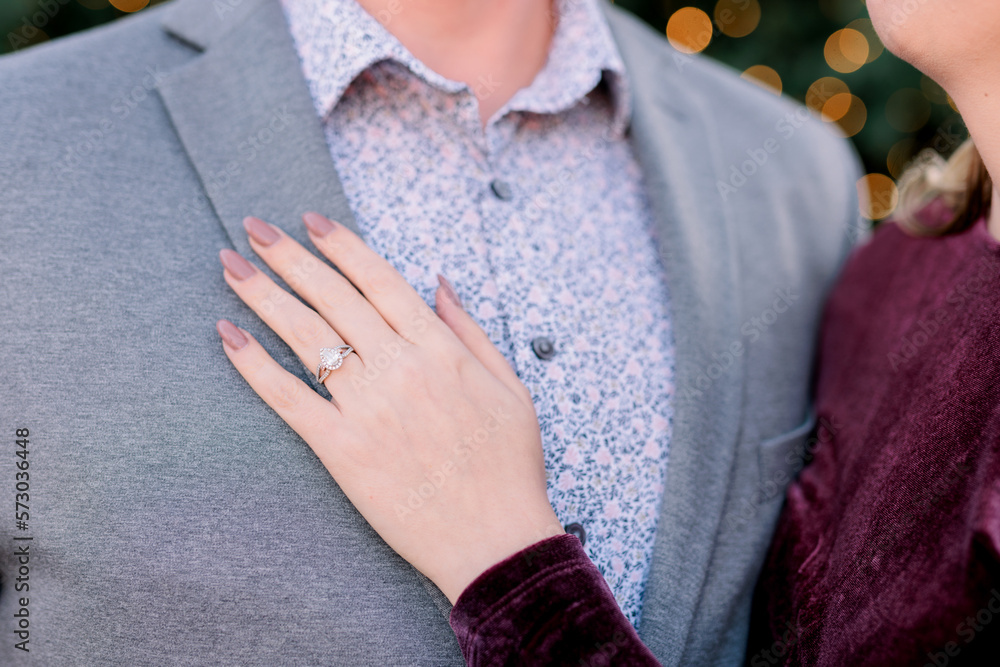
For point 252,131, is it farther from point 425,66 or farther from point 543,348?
point 543,348

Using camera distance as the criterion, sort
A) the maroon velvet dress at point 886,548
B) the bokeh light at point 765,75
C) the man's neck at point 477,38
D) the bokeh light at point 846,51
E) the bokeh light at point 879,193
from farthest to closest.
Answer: the bokeh light at point 879,193 → the bokeh light at point 765,75 → the bokeh light at point 846,51 → the man's neck at point 477,38 → the maroon velvet dress at point 886,548

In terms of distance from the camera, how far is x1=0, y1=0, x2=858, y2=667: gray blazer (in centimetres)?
76

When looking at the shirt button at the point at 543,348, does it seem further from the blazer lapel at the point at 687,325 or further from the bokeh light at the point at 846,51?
the bokeh light at the point at 846,51

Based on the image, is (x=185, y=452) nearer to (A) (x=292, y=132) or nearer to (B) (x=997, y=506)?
(A) (x=292, y=132)

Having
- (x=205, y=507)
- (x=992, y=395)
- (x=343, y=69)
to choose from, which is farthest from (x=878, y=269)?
(x=205, y=507)

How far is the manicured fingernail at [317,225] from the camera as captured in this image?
2.78 feet

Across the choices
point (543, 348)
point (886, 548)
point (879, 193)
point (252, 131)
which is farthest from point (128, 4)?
point (879, 193)

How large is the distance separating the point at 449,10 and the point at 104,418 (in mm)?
711

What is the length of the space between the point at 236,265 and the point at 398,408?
26 centimetres

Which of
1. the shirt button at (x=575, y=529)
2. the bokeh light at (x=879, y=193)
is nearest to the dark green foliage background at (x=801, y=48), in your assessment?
the bokeh light at (x=879, y=193)

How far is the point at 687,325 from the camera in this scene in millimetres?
1037

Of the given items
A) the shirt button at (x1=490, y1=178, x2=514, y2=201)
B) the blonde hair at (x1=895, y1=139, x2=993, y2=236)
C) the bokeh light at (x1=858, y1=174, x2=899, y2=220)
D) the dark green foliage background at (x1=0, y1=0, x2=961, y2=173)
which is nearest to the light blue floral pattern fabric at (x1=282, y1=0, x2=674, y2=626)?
the shirt button at (x1=490, y1=178, x2=514, y2=201)

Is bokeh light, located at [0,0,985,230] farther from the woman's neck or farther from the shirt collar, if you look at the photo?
the woman's neck

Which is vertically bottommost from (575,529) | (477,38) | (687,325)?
(575,529)
